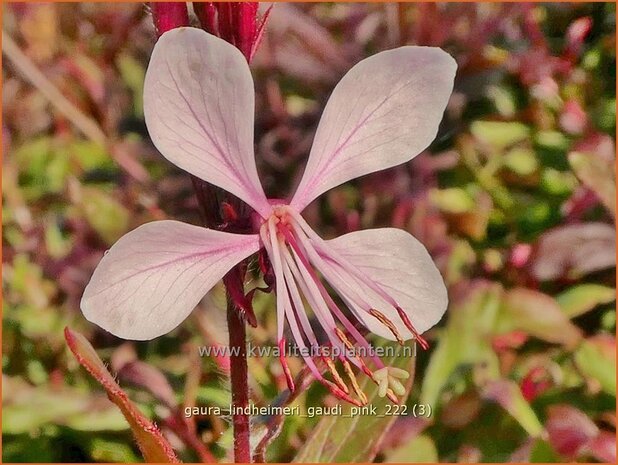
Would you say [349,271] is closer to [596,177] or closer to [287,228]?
[287,228]

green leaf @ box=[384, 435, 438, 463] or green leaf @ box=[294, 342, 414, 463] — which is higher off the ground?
green leaf @ box=[294, 342, 414, 463]

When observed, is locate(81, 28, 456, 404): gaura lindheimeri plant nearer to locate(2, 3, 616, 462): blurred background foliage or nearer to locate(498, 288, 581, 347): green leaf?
locate(2, 3, 616, 462): blurred background foliage

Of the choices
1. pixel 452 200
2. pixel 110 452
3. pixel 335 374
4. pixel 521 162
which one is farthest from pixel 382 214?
pixel 335 374

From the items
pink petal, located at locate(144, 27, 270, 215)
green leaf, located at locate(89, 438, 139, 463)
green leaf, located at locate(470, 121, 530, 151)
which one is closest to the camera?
pink petal, located at locate(144, 27, 270, 215)

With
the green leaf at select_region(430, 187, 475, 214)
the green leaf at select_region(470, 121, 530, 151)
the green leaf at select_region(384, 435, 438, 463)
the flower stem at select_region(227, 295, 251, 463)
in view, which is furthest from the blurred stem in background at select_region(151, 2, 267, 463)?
the green leaf at select_region(470, 121, 530, 151)

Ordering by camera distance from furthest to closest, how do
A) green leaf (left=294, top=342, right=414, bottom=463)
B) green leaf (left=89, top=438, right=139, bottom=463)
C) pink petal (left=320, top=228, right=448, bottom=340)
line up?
green leaf (left=89, top=438, right=139, bottom=463) < green leaf (left=294, top=342, right=414, bottom=463) < pink petal (left=320, top=228, right=448, bottom=340)

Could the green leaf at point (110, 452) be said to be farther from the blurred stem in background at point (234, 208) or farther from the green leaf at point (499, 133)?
the green leaf at point (499, 133)

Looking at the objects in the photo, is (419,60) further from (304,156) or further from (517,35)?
(517,35)
